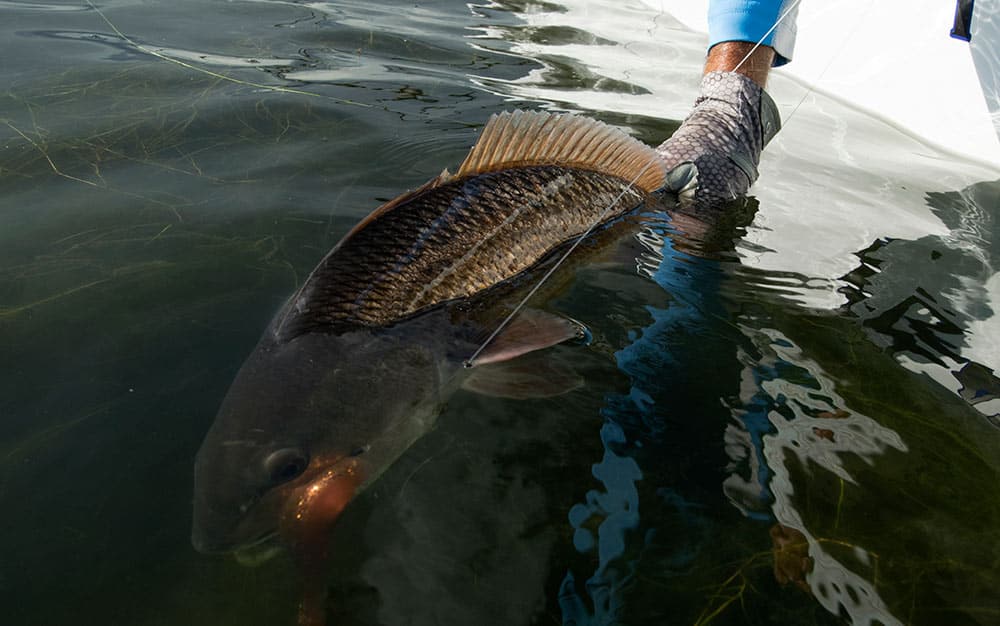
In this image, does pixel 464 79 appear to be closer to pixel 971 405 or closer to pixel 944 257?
pixel 944 257

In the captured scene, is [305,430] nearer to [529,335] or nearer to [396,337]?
[396,337]

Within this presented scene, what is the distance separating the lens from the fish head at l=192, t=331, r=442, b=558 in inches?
67.0

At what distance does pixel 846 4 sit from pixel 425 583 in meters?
5.90

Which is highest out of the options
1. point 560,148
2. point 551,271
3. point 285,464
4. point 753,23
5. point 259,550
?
point 753,23

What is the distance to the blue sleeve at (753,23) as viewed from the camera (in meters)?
3.62

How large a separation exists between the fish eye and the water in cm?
20

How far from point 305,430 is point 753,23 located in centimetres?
321

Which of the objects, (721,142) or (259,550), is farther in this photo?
(721,142)

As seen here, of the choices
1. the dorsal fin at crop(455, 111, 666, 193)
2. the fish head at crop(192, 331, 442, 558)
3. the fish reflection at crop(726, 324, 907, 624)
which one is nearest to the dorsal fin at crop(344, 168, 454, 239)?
the dorsal fin at crop(455, 111, 666, 193)

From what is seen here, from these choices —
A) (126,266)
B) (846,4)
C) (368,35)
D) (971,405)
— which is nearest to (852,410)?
(971,405)

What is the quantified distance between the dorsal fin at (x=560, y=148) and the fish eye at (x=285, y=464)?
1.33 meters

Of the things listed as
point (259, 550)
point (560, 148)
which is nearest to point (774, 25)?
point (560, 148)

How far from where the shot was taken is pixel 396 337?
2.29m

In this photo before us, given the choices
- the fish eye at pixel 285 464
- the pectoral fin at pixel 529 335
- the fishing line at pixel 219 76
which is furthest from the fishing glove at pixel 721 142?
the fish eye at pixel 285 464
